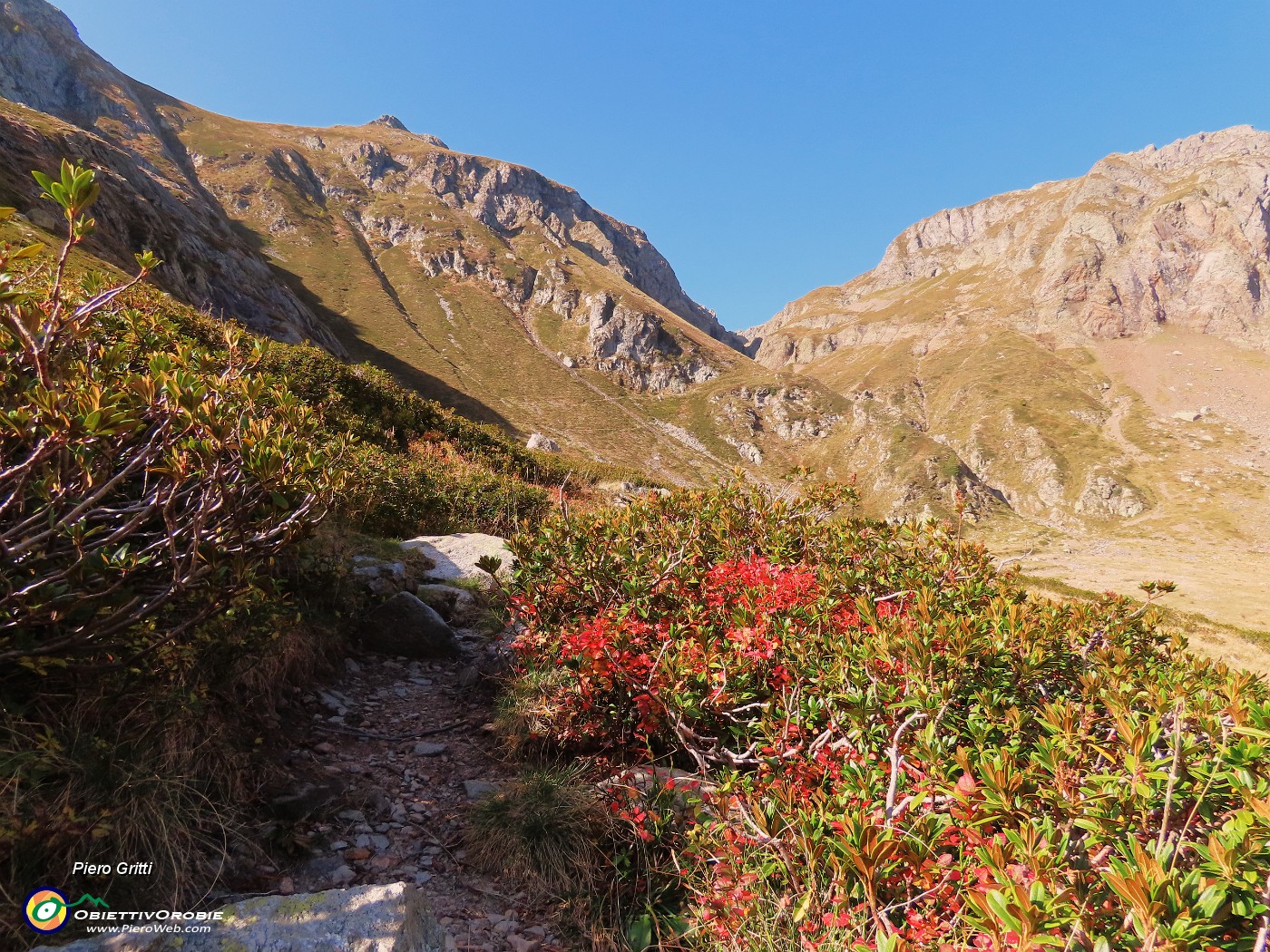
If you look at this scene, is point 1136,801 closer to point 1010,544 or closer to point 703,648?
point 703,648

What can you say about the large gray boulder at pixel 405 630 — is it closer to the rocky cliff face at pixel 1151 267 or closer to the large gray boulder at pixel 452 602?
the large gray boulder at pixel 452 602

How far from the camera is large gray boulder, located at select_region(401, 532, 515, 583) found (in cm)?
859

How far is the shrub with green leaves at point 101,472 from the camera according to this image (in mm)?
2578

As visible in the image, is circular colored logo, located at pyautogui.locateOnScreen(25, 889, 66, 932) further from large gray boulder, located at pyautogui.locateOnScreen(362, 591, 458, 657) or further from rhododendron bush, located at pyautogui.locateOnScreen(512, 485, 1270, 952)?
large gray boulder, located at pyautogui.locateOnScreen(362, 591, 458, 657)

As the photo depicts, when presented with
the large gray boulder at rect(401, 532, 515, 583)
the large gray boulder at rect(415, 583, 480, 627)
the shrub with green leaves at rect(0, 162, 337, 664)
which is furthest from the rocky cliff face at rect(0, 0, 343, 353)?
the shrub with green leaves at rect(0, 162, 337, 664)

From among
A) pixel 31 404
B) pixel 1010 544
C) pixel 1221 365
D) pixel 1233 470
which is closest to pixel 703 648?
pixel 31 404

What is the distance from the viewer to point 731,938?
2957mm

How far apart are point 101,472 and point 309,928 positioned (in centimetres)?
295

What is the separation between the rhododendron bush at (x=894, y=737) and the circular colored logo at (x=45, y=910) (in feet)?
10.2

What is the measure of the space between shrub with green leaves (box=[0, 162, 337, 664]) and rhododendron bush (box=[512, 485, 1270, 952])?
306 cm

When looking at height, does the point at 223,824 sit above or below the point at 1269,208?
below

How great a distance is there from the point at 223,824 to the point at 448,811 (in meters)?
1.67

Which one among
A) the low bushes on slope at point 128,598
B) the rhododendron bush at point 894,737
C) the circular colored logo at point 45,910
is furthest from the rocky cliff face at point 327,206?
the circular colored logo at point 45,910

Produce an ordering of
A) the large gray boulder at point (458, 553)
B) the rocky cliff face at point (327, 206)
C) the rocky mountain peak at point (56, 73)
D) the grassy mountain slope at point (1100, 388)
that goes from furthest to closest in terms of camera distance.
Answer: the rocky mountain peak at point (56, 73), the rocky cliff face at point (327, 206), the grassy mountain slope at point (1100, 388), the large gray boulder at point (458, 553)
